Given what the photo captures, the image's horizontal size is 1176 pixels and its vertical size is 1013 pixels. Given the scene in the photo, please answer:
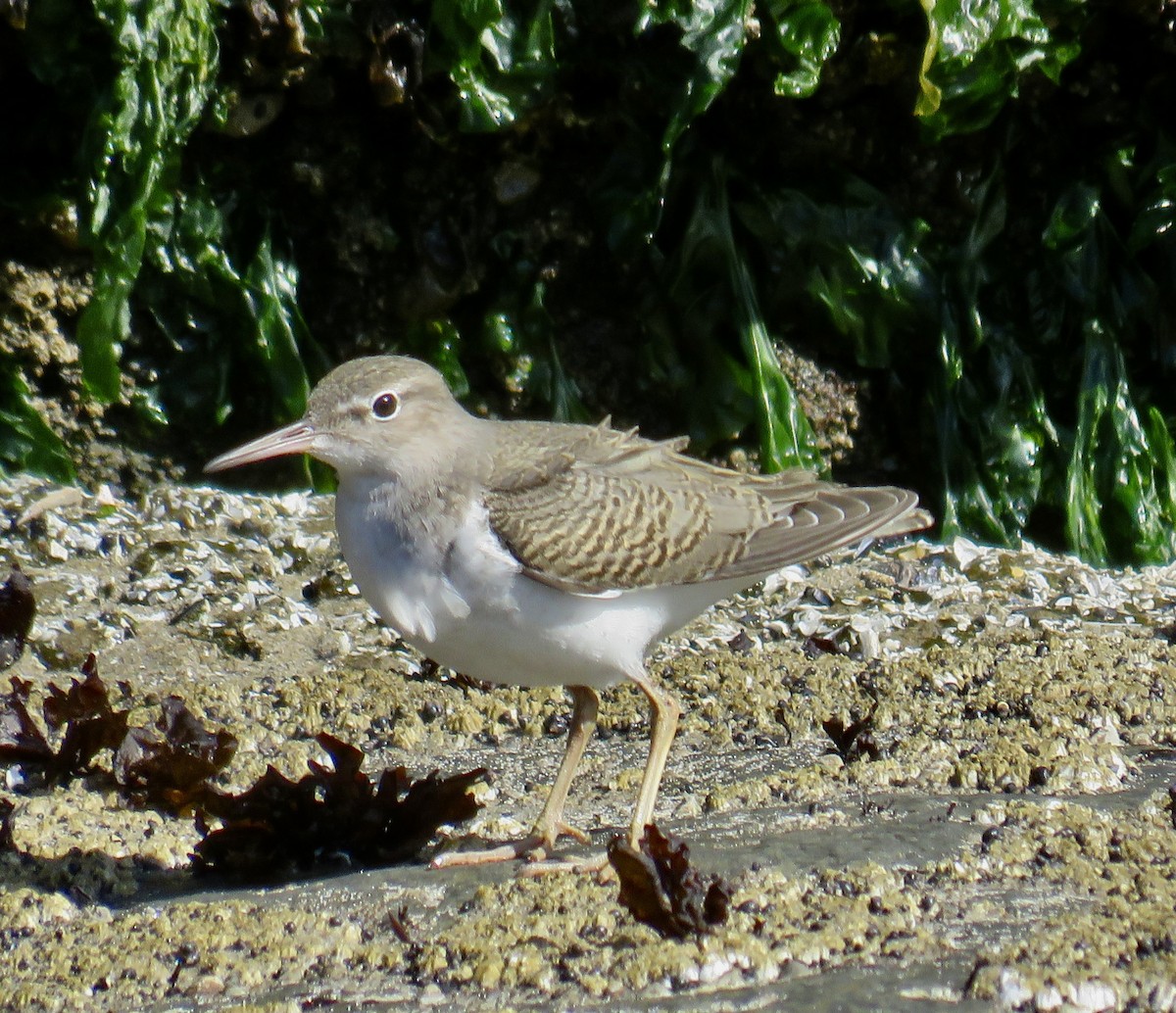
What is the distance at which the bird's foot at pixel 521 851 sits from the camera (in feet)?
14.0

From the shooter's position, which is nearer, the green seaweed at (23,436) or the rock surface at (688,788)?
the rock surface at (688,788)

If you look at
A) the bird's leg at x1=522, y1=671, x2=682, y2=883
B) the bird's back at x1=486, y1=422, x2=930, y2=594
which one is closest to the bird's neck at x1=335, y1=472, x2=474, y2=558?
the bird's back at x1=486, y1=422, x2=930, y2=594

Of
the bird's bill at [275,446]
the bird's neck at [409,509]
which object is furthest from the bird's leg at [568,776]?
the bird's bill at [275,446]

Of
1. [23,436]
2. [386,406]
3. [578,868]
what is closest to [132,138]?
[23,436]

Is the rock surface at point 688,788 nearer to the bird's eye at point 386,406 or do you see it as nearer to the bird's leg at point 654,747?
the bird's leg at point 654,747

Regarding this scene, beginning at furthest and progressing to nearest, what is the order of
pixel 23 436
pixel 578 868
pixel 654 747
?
pixel 23 436 < pixel 654 747 < pixel 578 868

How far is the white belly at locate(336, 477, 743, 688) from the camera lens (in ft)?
13.7

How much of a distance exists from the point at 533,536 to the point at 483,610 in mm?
283

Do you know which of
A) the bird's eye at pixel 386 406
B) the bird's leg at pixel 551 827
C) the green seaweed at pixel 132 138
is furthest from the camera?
the green seaweed at pixel 132 138

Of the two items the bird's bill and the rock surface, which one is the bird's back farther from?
the rock surface

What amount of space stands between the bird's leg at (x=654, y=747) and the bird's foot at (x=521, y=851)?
23 cm

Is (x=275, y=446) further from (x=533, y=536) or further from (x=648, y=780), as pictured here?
(x=648, y=780)

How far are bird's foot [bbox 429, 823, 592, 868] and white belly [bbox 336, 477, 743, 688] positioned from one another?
0.45 metres

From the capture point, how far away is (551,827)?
4.41 m
